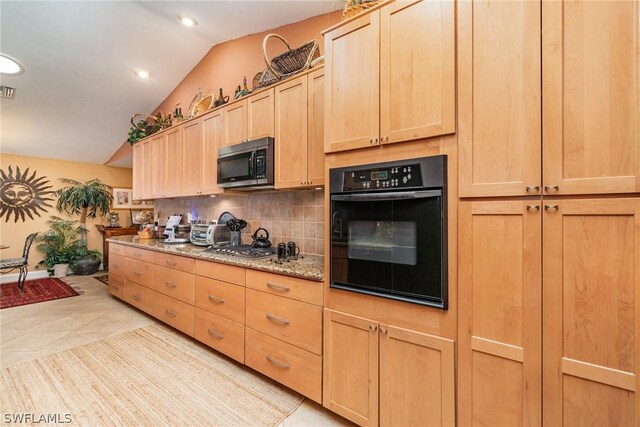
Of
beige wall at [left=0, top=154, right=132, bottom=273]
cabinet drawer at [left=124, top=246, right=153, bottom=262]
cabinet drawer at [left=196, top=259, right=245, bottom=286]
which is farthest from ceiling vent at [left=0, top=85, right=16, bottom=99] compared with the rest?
cabinet drawer at [left=196, top=259, right=245, bottom=286]

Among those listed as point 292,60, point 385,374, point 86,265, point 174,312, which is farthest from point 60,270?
point 385,374

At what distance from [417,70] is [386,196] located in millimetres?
621

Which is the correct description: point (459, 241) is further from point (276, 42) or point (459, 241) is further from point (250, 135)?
point (276, 42)

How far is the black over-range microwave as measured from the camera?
2373 millimetres

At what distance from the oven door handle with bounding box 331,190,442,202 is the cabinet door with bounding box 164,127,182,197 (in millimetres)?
2630

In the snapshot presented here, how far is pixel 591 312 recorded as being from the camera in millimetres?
1015

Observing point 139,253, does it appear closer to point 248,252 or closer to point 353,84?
point 248,252

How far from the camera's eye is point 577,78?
1.02 metres

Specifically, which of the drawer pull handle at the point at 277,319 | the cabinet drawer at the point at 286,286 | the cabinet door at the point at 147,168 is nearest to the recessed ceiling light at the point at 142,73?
the cabinet door at the point at 147,168

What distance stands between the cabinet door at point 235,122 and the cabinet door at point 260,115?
0.07 metres

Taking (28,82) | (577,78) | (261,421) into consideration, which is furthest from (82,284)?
(577,78)

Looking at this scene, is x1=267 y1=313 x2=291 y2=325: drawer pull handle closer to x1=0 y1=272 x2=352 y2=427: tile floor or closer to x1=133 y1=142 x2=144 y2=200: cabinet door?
x1=0 y1=272 x2=352 y2=427: tile floor

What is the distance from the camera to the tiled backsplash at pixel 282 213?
248 cm

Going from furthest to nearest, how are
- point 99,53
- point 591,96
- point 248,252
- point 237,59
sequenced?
1. point 99,53
2. point 237,59
3. point 248,252
4. point 591,96
